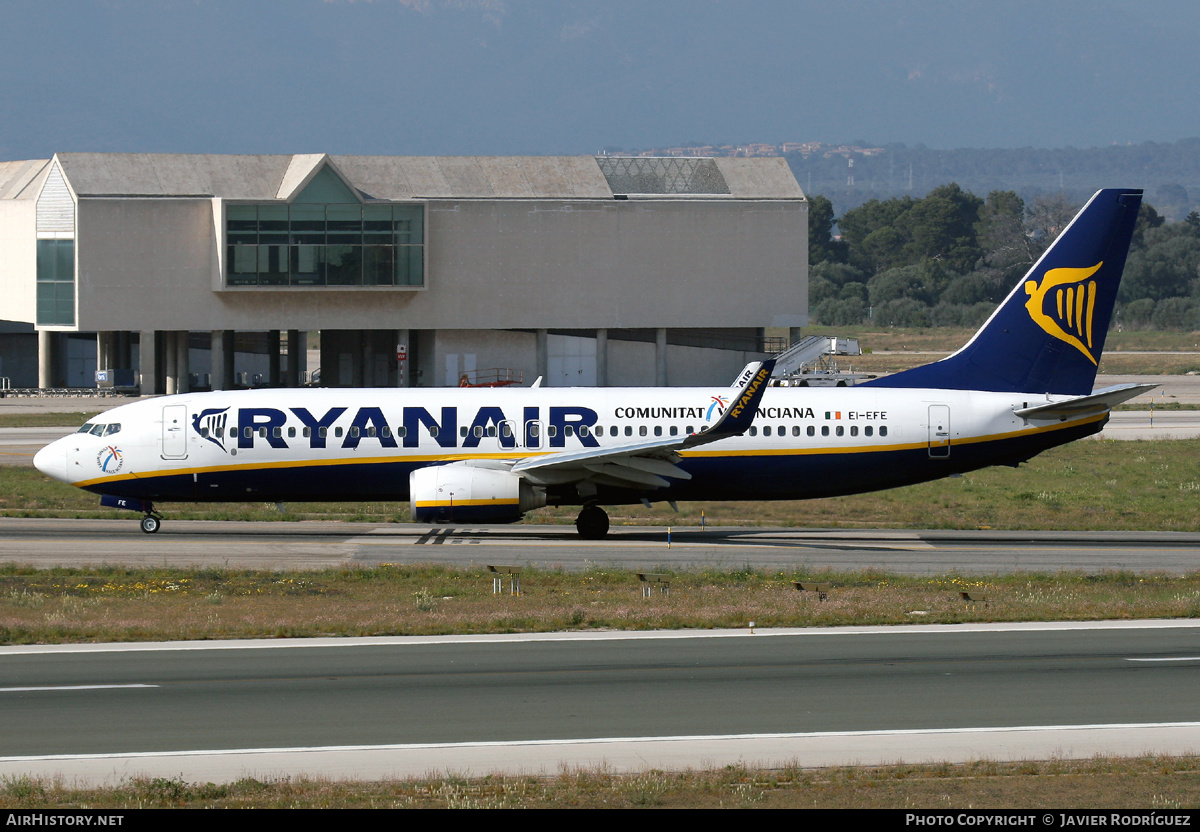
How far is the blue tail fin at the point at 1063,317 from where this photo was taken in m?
36.9

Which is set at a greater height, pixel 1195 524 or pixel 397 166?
pixel 397 166

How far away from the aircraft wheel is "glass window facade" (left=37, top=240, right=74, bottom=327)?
61.0m

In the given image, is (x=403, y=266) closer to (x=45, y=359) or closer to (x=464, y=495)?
(x=45, y=359)

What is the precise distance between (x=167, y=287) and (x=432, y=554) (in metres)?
59.4

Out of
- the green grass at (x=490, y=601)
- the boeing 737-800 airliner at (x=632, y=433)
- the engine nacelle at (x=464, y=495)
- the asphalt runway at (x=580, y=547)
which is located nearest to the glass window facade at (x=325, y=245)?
the asphalt runway at (x=580, y=547)

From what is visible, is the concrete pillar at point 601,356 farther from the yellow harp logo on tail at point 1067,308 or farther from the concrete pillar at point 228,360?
the yellow harp logo on tail at point 1067,308

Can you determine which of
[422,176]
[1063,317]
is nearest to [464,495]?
Result: [1063,317]

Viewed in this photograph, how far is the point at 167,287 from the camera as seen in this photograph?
3433 inches

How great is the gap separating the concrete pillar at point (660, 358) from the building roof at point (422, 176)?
30.7 feet

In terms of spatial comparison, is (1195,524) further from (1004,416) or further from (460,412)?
(460,412)

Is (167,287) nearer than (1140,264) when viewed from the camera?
Yes

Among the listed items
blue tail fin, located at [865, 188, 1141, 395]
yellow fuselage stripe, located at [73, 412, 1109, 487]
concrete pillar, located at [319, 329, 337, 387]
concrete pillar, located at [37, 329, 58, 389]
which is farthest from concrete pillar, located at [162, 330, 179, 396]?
blue tail fin, located at [865, 188, 1141, 395]

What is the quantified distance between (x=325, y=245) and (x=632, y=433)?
183 ft

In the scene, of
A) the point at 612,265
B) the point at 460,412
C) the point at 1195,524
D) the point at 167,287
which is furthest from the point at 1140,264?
the point at 460,412
